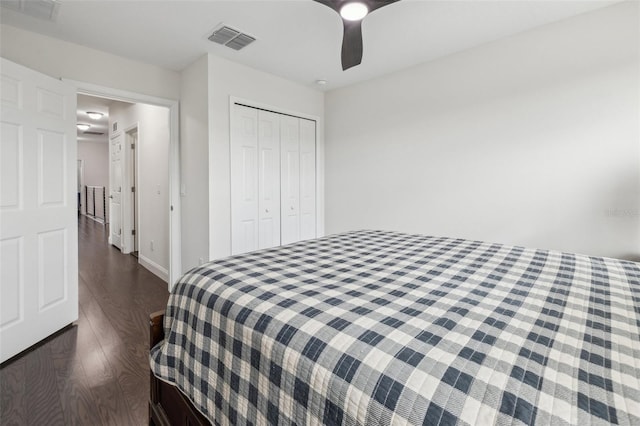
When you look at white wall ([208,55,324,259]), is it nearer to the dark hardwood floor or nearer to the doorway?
the doorway

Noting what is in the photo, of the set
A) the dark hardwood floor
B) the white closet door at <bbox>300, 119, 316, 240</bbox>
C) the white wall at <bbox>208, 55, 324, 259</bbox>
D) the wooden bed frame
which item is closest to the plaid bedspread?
the wooden bed frame

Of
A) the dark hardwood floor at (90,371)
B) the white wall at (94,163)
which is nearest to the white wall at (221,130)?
the dark hardwood floor at (90,371)

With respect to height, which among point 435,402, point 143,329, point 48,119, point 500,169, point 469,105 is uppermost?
point 469,105

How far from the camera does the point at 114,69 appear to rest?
9.29ft

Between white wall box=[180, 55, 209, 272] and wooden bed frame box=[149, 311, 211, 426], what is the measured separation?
1678mm

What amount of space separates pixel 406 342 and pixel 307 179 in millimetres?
3324

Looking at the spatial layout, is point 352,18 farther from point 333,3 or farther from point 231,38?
point 231,38

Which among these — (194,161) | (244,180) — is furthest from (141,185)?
(244,180)

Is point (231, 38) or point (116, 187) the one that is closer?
point (231, 38)

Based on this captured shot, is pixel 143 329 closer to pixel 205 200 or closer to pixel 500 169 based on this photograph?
pixel 205 200

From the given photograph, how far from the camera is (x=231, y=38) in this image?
2561 mm

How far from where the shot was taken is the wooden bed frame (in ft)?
3.63

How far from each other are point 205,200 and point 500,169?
9.13 ft

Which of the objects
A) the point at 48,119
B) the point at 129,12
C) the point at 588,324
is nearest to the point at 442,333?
the point at 588,324
